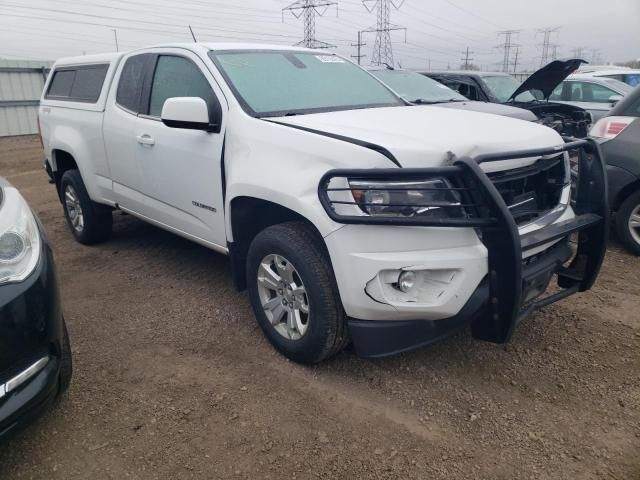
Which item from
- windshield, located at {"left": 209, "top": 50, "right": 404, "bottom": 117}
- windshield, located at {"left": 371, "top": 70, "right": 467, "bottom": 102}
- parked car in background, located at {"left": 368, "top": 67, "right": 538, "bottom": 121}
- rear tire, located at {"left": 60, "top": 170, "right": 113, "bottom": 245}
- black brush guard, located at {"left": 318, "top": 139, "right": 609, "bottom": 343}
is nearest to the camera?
black brush guard, located at {"left": 318, "top": 139, "right": 609, "bottom": 343}

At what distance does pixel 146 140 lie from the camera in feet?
13.0

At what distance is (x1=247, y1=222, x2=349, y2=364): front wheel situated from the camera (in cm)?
272

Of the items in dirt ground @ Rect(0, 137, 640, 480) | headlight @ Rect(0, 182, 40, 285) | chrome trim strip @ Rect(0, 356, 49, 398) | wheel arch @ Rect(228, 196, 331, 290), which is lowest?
dirt ground @ Rect(0, 137, 640, 480)

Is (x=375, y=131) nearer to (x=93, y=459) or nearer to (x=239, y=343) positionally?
(x=239, y=343)

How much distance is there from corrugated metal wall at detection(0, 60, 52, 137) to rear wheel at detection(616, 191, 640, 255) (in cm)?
1537

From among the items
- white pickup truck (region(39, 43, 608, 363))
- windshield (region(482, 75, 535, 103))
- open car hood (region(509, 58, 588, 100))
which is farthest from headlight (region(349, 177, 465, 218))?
windshield (region(482, 75, 535, 103))

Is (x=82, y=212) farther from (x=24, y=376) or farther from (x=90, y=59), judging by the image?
(x=24, y=376)

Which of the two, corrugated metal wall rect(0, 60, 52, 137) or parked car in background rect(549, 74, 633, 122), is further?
corrugated metal wall rect(0, 60, 52, 137)

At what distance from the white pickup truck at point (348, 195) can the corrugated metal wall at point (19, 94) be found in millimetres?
12687

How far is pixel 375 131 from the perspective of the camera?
2.68m

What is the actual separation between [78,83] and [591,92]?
883 cm

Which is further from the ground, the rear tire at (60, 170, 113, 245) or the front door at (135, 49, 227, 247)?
the front door at (135, 49, 227, 247)

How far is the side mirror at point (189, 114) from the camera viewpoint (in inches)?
125

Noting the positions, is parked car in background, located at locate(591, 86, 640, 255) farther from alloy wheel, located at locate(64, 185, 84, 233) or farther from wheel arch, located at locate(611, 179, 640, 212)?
alloy wheel, located at locate(64, 185, 84, 233)
